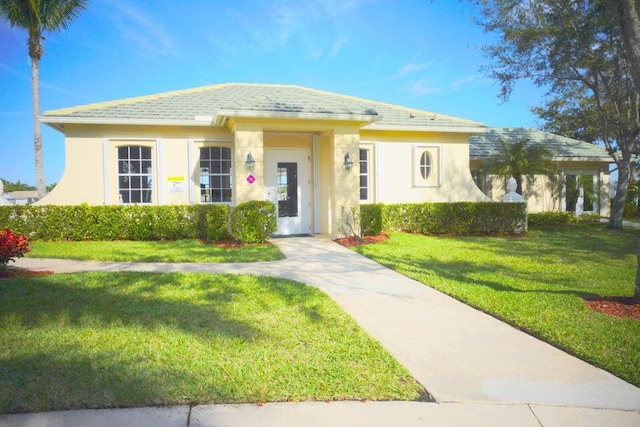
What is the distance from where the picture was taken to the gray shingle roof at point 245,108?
1234 cm

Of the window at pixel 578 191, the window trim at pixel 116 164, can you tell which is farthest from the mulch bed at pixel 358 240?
the window at pixel 578 191

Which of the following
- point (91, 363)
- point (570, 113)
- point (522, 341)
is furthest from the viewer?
point (570, 113)

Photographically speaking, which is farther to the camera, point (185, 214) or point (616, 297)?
point (185, 214)

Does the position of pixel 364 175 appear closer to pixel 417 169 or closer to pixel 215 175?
pixel 417 169

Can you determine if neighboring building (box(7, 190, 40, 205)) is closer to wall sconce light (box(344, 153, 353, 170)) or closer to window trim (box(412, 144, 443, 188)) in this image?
wall sconce light (box(344, 153, 353, 170))

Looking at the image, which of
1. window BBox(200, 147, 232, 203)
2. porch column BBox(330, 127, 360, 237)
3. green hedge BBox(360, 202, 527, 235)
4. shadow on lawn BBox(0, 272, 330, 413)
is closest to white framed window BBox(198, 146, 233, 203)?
window BBox(200, 147, 232, 203)

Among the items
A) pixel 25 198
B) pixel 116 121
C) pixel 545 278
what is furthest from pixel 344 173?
pixel 25 198

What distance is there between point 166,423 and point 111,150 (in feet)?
39.7

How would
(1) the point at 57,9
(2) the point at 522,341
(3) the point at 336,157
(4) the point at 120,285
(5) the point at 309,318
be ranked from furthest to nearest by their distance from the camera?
1. (1) the point at 57,9
2. (3) the point at 336,157
3. (4) the point at 120,285
4. (5) the point at 309,318
5. (2) the point at 522,341

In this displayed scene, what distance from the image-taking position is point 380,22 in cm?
1495

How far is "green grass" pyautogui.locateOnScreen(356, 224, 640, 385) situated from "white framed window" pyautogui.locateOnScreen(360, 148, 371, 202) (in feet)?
7.07

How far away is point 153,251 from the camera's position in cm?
1058

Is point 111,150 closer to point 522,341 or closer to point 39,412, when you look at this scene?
point 39,412

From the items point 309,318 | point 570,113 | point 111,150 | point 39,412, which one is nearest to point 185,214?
point 111,150
